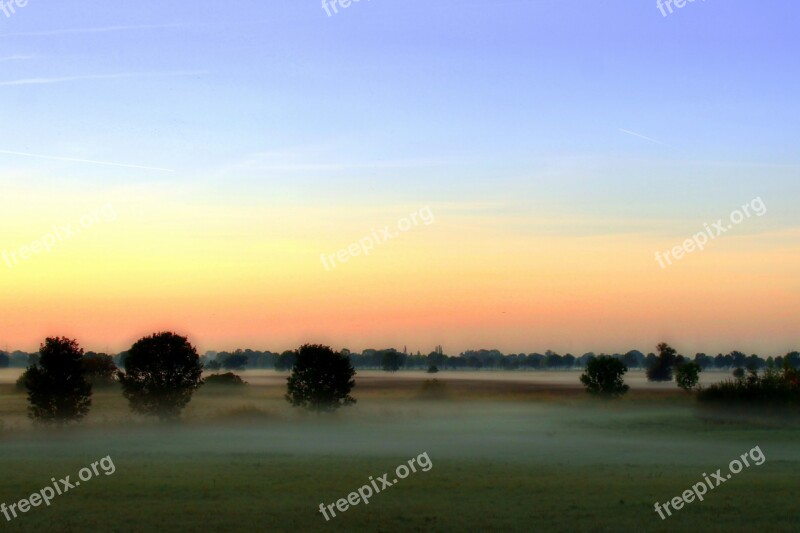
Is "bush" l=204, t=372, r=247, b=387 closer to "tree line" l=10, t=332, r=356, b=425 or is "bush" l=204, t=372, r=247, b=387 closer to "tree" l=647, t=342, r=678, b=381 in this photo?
"tree line" l=10, t=332, r=356, b=425

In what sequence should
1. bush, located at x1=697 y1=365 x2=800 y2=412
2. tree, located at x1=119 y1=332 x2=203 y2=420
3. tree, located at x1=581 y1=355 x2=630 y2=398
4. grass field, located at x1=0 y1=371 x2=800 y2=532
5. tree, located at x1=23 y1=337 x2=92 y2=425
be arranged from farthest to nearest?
tree, located at x1=581 y1=355 x2=630 y2=398 → bush, located at x1=697 y1=365 x2=800 y2=412 → tree, located at x1=119 y1=332 x2=203 y2=420 → tree, located at x1=23 y1=337 x2=92 y2=425 → grass field, located at x1=0 y1=371 x2=800 y2=532

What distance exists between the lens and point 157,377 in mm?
70500

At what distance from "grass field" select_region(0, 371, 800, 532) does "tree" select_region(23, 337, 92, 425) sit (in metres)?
1.68

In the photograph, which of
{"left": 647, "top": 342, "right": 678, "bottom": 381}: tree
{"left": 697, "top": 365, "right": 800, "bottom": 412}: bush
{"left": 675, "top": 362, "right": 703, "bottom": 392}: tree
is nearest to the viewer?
{"left": 697, "top": 365, "right": 800, "bottom": 412}: bush

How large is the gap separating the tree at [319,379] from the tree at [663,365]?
132662 millimetres

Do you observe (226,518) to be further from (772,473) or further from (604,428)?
(604,428)

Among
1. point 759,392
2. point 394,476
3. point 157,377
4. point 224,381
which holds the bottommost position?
point 394,476

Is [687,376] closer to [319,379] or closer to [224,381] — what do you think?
[224,381]

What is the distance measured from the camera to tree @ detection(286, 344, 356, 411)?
254 feet

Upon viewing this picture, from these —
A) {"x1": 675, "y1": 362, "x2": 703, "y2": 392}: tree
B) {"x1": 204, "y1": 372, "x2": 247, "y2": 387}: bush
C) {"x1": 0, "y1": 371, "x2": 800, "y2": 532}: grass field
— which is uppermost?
{"x1": 675, "y1": 362, "x2": 703, "y2": 392}: tree

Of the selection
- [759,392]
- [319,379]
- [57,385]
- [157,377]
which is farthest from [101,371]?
[759,392]

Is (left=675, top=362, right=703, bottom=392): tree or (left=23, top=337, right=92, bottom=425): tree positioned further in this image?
(left=675, top=362, right=703, bottom=392): tree

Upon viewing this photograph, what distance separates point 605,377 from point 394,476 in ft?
261

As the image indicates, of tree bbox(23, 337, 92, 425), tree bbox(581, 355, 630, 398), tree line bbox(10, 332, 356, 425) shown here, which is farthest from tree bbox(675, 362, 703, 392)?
tree bbox(23, 337, 92, 425)
